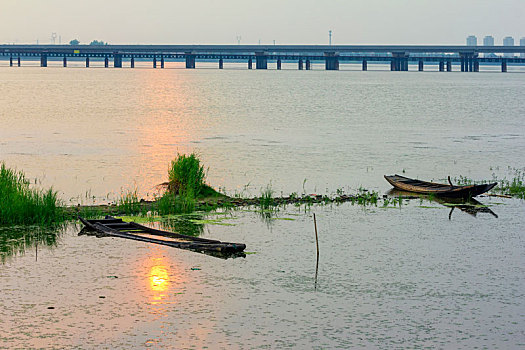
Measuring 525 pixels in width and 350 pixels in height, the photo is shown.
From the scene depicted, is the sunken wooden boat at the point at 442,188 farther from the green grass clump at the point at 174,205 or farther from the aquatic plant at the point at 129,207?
the aquatic plant at the point at 129,207

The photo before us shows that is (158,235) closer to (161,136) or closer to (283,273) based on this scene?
(283,273)

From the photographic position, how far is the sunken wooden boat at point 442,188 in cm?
3056

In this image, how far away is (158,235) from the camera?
23469 mm

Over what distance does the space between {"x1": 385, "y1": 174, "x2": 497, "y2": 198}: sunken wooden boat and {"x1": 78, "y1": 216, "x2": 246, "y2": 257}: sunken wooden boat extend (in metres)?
11.5

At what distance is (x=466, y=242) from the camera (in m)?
23.5

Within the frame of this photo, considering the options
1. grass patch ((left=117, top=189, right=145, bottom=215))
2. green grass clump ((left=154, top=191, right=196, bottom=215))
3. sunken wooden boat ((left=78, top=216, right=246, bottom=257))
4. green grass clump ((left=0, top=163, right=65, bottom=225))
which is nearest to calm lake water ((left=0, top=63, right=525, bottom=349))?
sunken wooden boat ((left=78, top=216, right=246, bottom=257))

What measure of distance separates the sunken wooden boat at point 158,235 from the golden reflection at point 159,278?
1.70m

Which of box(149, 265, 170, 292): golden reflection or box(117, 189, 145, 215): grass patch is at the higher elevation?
box(117, 189, 145, 215): grass patch

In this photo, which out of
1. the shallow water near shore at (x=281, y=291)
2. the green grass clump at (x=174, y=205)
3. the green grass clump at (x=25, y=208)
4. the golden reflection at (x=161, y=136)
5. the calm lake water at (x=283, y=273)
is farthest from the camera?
the golden reflection at (x=161, y=136)

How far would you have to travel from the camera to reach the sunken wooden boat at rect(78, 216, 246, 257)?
70.2 feet

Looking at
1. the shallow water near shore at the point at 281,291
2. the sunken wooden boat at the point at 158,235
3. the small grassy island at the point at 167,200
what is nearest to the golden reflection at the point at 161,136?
the small grassy island at the point at 167,200

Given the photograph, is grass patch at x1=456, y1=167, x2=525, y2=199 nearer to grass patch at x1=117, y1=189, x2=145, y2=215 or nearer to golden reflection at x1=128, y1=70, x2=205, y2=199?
golden reflection at x1=128, y1=70, x2=205, y2=199

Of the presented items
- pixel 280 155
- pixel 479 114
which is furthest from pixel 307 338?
pixel 479 114

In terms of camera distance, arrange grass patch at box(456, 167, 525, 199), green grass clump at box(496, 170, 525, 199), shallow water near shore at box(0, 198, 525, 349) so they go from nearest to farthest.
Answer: shallow water near shore at box(0, 198, 525, 349)
green grass clump at box(496, 170, 525, 199)
grass patch at box(456, 167, 525, 199)
